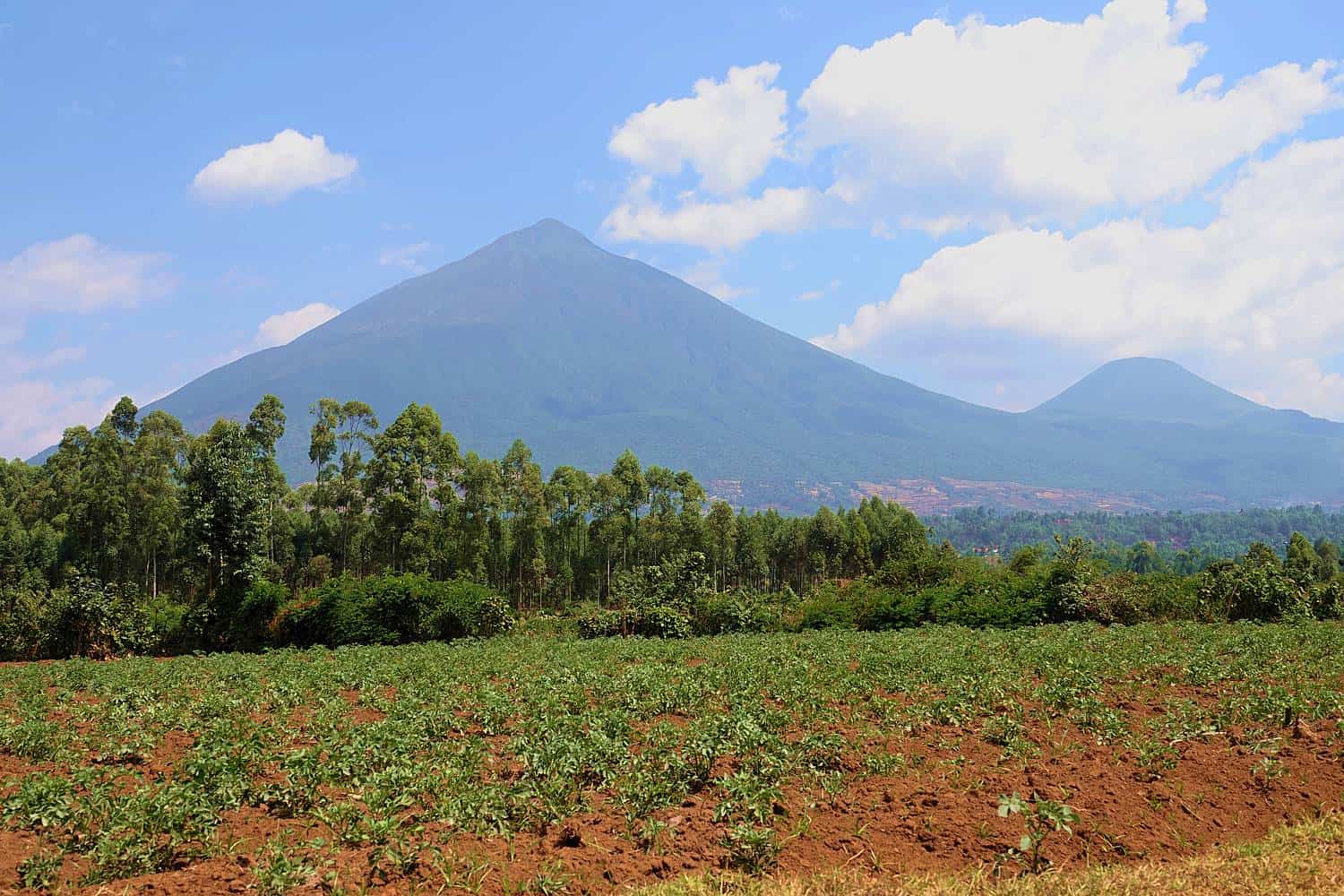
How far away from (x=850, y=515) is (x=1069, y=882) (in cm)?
6204

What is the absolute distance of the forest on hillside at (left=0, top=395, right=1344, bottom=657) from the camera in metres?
26.3

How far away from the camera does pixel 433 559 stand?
1649 inches

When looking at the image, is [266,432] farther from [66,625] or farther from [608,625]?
[608,625]

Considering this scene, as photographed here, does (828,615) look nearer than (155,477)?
Yes

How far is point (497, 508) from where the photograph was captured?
4494cm

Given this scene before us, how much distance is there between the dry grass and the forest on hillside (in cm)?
2149

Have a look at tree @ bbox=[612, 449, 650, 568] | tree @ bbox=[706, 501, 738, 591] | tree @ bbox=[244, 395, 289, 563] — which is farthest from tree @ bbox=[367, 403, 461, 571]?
tree @ bbox=[706, 501, 738, 591]

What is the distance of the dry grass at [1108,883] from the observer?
5.44 metres

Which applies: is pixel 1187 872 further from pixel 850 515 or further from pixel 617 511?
pixel 850 515

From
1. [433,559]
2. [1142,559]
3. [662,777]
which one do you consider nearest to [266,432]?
[433,559]

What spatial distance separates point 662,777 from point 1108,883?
3485 millimetres

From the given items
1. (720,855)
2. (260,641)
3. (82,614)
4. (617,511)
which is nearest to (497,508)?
(617,511)

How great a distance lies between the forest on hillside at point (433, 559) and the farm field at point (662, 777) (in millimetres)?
15195

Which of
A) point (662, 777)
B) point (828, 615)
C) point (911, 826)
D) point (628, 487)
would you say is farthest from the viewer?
point (628, 487)
